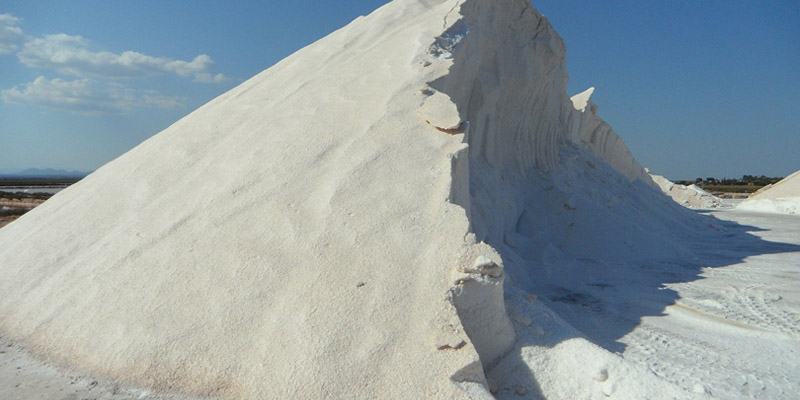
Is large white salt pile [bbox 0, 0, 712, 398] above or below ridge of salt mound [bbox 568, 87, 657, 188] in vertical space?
below

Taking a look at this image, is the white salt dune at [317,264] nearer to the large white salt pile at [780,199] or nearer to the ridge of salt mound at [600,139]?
the ridge of salt mound at [600,139]

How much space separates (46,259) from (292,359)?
68.8 inches

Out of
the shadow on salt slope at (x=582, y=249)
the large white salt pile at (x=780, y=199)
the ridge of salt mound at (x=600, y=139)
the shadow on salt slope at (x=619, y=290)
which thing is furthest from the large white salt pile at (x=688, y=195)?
the shadow on salt slope at (x=619, y=290)

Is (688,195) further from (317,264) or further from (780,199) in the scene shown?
(317,264)

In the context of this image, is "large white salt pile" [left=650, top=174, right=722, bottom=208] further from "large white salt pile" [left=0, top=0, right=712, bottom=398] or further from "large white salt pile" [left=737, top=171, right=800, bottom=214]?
"large white salt pile" [left=0, top=0, right=712, bottom=398]

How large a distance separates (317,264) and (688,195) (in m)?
15.4

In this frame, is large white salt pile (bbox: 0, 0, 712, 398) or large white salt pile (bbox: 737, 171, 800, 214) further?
large white salt pile (bbox: 737, 171, 800, 214)

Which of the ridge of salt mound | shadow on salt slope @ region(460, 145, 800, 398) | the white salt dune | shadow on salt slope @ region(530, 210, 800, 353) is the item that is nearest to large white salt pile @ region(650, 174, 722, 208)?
the ridge of salt mound

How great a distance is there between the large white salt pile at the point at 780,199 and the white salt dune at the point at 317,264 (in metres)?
10.7

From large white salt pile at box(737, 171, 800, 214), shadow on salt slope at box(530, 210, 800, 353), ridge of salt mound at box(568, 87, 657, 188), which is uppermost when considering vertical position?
ridge of salt mound at box(568, 87, 657, 188)

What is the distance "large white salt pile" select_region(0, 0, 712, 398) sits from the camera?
1841mm

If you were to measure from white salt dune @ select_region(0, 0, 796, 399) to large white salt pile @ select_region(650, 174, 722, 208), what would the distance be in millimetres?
12105

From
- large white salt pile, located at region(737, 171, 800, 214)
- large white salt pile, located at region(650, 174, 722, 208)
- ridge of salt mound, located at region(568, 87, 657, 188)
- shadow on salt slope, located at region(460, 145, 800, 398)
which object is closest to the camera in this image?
shadow on salt slope, located at region(460, 145, 800, 398)

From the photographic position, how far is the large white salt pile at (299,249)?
1841 mm
